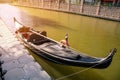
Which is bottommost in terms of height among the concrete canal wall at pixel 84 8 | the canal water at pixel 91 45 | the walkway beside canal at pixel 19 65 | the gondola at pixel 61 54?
the canal water at pixel 91 45

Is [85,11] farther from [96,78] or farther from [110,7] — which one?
[96,78]

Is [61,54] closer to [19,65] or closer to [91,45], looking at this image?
[19,65]

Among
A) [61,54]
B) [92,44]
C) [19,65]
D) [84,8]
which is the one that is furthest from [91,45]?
[84,8]

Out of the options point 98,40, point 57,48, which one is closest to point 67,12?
point 98,40

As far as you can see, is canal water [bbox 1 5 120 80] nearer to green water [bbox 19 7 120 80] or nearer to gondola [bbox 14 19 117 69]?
green water [bbox 19 7 120 80]

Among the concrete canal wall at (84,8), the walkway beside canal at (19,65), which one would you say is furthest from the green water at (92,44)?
the walkway beside canal at (19,65)

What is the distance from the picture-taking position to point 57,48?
25.6 ft

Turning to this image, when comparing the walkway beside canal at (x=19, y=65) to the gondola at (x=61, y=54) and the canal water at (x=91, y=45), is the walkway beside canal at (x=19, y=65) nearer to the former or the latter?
the gondola at (x=61, y=54)

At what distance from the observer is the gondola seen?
610cm

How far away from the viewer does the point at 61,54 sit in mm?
7113

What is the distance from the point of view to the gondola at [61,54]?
6102 millimetres

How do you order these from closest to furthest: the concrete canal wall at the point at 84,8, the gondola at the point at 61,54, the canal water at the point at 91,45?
the gondola at the point at 61,54 → the canal water at the point at 91,45 → the concrete canal wall at the point at 84,8

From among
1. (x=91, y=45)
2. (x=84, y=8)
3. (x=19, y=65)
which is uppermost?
(x=84, y=8)


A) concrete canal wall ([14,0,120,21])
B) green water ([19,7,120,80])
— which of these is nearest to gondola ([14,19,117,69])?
green water ([19,7,120,80])
